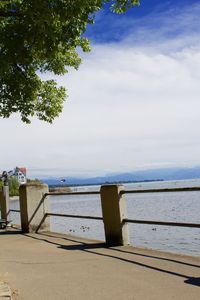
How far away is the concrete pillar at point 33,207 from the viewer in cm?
1340

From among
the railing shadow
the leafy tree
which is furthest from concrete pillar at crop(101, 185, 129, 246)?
the leafy tree

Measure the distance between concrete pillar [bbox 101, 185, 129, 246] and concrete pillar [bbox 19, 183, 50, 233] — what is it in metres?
3.99

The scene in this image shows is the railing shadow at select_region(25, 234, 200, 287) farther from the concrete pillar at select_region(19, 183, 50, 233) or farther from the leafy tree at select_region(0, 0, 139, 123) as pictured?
the leafy tree at select_region(0, 0, 139, 123)

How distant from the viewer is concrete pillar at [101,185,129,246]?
31.8 ft

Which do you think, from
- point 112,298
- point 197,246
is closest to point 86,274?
point 112,298

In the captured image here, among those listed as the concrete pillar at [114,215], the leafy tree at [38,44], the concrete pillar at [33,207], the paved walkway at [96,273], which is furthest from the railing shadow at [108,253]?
the leafy tree at [38,44]

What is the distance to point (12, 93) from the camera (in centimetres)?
1358

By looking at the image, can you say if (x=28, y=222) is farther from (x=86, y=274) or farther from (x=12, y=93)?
(x=86, y=274)

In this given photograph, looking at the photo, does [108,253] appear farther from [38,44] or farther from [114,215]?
[38,44]

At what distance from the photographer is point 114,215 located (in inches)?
385

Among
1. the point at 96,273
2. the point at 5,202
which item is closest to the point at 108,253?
the point at 96,273

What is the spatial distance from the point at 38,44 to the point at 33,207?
5.30 metres

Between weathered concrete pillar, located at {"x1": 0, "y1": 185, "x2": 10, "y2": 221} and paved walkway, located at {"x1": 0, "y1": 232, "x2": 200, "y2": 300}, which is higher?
weathered concrete pillar, located at {"x1": 0, "y1": 185, "x2": 10, "y2": 221}

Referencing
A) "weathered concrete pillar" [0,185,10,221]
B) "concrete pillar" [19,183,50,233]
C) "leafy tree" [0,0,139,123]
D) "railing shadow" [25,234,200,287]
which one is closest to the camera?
"railing shadow" [25,234,200,287]
